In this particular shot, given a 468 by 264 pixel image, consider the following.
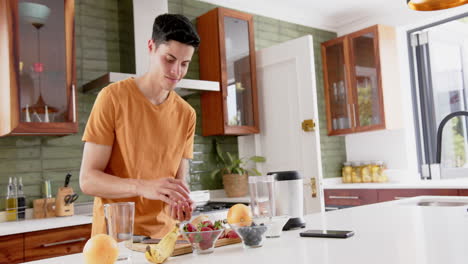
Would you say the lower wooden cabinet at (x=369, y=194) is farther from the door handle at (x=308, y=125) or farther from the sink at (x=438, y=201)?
the sink at (x=438, y=201)

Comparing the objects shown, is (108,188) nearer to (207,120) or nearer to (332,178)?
(207,120)

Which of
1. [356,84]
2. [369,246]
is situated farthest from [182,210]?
[356,84]

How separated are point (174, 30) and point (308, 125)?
2.14 m

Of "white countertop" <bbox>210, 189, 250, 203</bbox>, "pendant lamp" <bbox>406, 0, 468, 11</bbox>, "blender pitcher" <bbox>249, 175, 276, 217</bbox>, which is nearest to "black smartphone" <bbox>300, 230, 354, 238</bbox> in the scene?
"blender pitcher" <bbox>249, 175, 276, 217</bbox>

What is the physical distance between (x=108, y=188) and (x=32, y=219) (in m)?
1.61

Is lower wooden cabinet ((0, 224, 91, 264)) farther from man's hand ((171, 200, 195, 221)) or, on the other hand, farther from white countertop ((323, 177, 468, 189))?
white countertop ((323, 177, 468, 189))

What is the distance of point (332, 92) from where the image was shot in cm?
493

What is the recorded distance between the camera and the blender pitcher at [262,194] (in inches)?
55.9

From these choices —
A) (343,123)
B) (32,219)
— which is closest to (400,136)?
(343,123)

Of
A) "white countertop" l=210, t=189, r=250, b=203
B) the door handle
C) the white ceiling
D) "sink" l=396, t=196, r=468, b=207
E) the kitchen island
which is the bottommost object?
"white countertop" l=210, t=189, r=250, b=203

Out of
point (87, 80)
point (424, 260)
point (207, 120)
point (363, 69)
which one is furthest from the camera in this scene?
point (363, 69)

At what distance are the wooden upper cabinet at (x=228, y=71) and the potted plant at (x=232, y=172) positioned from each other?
26cm

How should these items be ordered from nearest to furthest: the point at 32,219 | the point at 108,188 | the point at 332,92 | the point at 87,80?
the point at 108,188 → the point at 32,219 → the point at 87,80 → the point at 332,92

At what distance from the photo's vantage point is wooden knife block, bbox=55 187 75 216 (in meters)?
2.93
